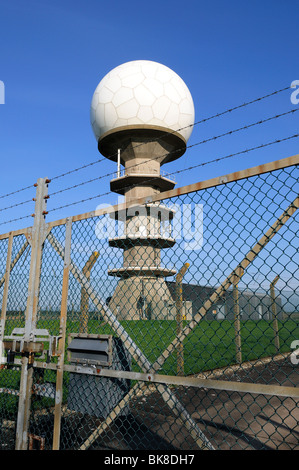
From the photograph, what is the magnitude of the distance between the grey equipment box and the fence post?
1.80 ft

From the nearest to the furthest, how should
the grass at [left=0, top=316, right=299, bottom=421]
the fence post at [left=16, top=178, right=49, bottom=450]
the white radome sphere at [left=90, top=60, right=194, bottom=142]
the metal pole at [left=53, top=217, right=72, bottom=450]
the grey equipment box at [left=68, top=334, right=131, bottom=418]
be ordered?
the grey equipment box at [left=68, top=334, right=131, bottom=418] → the metal pole at [left=53, top=217, right=72, bottom=450] → the fence post at [left=16, top=178, right=49, bottom=450] → the grass at [left=0, top=316, right=299, bottom=421] → the white radome sphere at [left=90, top=60, right=194, bottom=142]

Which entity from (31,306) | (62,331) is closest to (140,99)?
(31,306)

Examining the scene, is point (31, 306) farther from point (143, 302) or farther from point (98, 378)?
point (143, 302)

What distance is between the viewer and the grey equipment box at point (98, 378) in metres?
3.24

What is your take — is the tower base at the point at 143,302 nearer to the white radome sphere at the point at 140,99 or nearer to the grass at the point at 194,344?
the grass at the point at 194,344

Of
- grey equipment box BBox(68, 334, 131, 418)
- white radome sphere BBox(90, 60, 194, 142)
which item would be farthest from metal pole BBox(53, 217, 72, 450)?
white radome sphere BBox(90, 60, 194, 142)

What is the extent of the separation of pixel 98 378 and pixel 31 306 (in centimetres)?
124

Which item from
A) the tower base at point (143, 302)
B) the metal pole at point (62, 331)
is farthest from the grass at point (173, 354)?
the metal pole at point (62, 331)

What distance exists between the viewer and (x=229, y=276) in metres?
2.73

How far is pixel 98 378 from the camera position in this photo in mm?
3303

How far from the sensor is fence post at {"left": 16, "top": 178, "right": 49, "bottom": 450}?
3.65 meters

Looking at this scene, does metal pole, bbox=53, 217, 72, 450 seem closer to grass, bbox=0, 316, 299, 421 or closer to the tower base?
grass, bbox=0, 316, 299, 421
